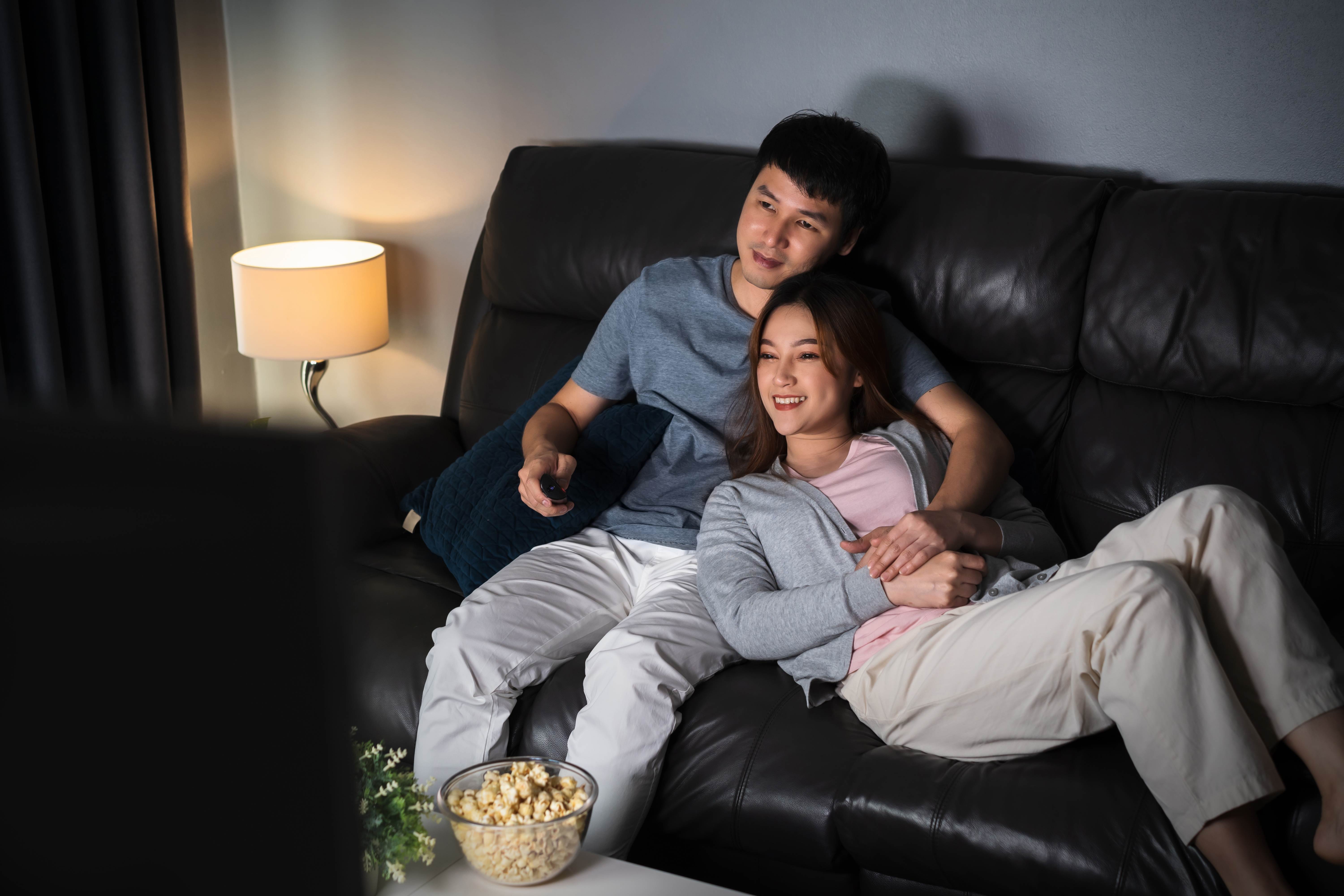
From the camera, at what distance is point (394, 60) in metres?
2.75

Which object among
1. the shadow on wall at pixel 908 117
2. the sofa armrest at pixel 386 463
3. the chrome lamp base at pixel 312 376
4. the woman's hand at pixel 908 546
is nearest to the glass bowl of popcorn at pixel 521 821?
the woman's hand at pixel 908 546

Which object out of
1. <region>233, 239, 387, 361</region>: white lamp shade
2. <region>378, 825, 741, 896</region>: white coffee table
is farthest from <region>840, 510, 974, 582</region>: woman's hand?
<region>233, 239, 387, 361</region>: white lamp shade

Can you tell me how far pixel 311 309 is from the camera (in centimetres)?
252

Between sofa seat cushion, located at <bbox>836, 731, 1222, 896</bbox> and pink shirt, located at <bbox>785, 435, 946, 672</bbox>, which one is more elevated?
pink shirt, located at <bbox>785, 435, 946, 672</bbox>

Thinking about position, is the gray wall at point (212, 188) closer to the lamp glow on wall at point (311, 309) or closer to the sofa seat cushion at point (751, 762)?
the lamp glow on wall at point (311, 309)

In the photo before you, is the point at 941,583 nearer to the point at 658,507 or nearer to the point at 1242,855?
the point at 1242,855

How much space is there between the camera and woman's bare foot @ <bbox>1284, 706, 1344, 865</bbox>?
1129mm

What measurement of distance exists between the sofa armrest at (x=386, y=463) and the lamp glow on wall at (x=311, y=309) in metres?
0.38

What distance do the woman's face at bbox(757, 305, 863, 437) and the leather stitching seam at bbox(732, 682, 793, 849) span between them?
47 centimetres

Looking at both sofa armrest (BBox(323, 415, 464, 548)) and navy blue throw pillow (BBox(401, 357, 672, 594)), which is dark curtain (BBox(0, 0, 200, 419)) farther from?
navy blue throw pillow (BBox(401, 357, 672, 594))

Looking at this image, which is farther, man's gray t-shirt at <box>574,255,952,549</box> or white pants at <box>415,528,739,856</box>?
man's gray t-shirt at <box>574,255,952,549</box>

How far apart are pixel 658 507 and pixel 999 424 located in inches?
24.5

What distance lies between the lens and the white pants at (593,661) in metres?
1.43

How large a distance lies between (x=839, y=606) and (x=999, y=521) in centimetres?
30
